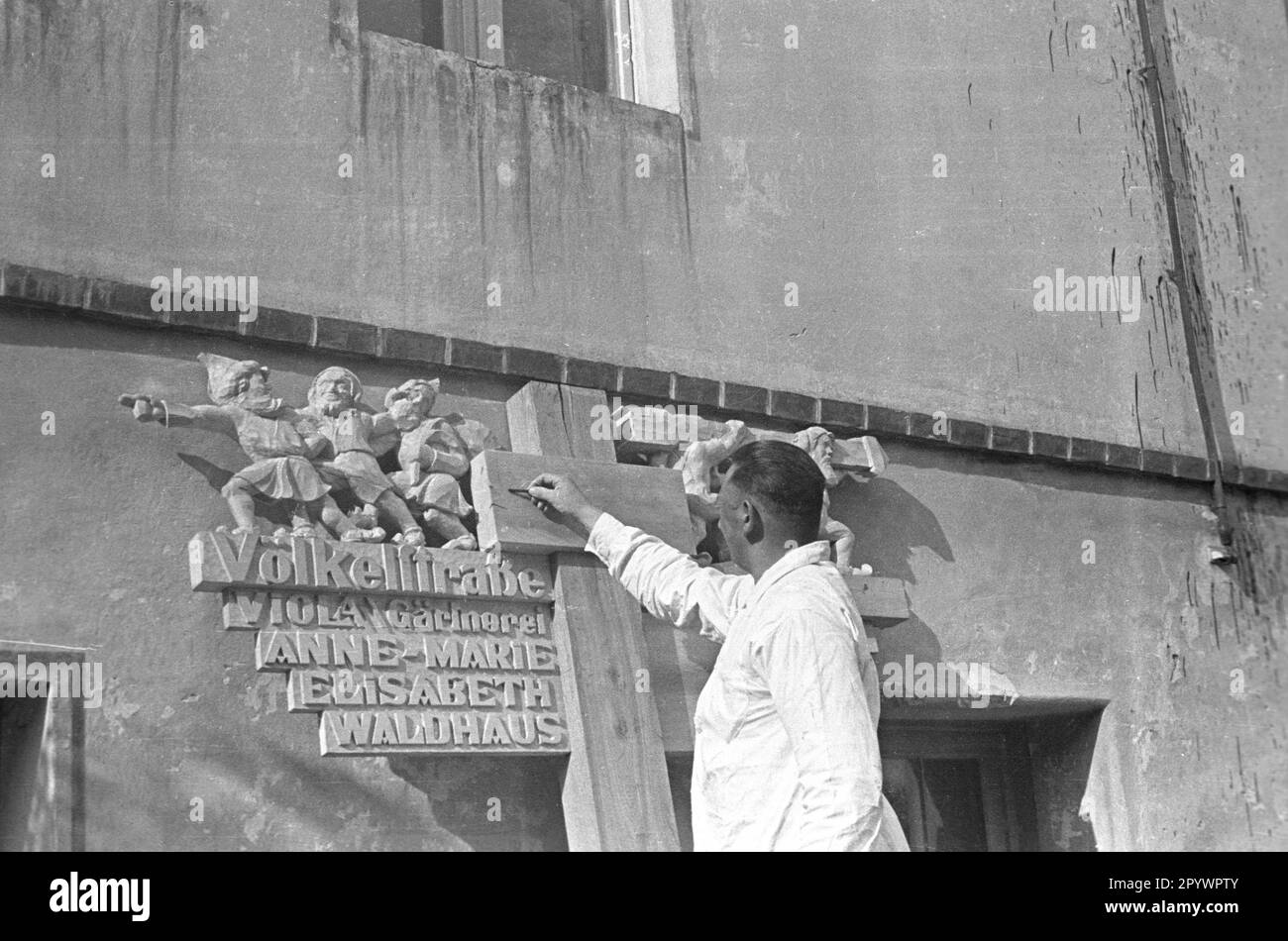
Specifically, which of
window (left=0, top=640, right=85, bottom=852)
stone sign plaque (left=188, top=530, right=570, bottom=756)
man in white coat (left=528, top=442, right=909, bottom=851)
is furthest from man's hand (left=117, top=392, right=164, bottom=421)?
man in white coat (left=528, top=442, right=909, bottom=851)

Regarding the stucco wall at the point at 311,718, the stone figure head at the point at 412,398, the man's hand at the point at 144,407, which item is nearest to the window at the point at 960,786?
the stucco wall at the point at 311,718

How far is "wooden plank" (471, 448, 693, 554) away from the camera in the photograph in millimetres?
4445

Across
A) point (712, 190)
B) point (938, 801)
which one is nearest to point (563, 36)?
point (712, 190)

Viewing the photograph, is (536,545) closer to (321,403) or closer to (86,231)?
(321,403)

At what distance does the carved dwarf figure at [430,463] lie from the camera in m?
4.41

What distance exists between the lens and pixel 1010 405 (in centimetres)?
576

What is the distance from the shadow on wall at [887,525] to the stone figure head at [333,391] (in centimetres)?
156

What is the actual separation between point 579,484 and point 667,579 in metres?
0.42

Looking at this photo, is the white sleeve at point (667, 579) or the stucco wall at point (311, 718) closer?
the stucco wall at point (311, 718)

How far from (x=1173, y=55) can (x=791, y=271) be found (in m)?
2.05

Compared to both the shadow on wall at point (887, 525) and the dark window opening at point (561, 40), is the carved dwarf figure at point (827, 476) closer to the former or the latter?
the shadow on wall at point (887, 525)

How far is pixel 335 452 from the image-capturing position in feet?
14.3

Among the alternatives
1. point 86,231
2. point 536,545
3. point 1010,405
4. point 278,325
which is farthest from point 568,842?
point 1010,405

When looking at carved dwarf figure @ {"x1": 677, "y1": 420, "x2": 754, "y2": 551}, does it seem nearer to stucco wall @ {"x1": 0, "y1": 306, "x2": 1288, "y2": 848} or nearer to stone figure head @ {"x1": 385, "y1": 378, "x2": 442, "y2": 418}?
stucco wall @ {"x1": 0, "y1": 306, "x2": 1288, "y2": 848}
